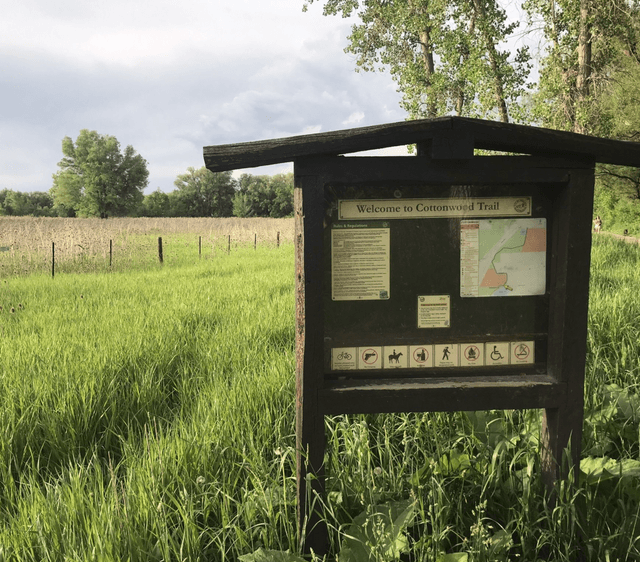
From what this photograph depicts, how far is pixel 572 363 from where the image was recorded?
1.68 metres

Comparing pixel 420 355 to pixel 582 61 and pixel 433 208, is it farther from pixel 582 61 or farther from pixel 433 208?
pixel 582 61

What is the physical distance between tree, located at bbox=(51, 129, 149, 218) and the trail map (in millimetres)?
59446

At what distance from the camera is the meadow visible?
5.37 feet

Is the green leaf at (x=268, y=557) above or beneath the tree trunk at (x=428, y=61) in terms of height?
beneath

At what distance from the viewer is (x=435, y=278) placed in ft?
5.50

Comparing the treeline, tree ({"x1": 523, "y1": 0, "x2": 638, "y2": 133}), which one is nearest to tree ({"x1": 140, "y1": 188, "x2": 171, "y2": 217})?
the treeline

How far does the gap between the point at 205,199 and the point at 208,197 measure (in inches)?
25.3

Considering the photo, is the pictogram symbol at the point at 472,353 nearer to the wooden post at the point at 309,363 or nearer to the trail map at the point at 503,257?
the trail map at the point at 503,257

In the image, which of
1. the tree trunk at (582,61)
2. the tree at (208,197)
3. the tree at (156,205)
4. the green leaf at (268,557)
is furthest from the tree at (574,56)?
the tree at (208,197)

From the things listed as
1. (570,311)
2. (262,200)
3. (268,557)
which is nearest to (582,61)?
(570,311)

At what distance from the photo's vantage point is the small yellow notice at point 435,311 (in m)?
1.68

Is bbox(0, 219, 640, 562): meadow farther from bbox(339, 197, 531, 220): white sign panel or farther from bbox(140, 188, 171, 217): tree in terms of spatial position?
bbox(140, 188, 171, 217): tree

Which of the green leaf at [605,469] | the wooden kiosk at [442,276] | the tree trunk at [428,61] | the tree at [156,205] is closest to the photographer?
the wooden kiosk at [442,276]

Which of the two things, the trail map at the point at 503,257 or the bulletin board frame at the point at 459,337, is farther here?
the trail map at the point at 503,257
